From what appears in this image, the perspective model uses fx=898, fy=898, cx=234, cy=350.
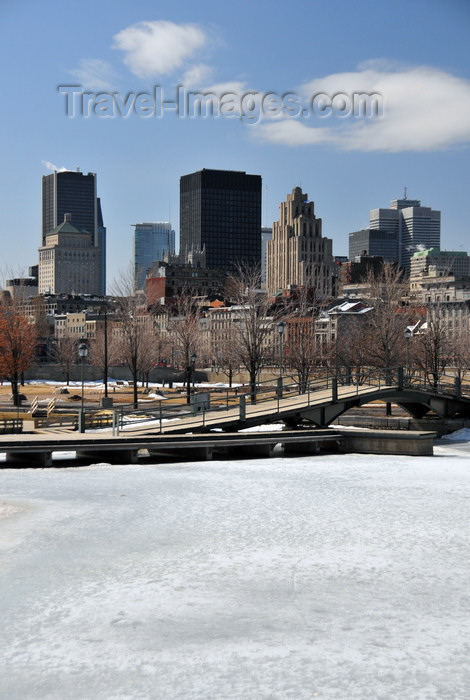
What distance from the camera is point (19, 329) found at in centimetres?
6669

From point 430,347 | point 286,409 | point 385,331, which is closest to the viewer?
point 286,409

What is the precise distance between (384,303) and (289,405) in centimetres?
3415

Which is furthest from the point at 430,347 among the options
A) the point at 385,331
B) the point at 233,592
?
the point at 233,592

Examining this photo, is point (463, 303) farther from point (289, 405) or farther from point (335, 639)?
point (335, 639)

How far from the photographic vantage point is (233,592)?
13.7m

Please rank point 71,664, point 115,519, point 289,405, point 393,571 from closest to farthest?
point 71,664 < point 393,571 < point 115,519 < point 289,405

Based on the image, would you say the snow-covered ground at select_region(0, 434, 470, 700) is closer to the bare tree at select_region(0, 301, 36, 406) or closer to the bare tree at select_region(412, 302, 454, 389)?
the bare tree at select_region(412, 302, 454, 389)

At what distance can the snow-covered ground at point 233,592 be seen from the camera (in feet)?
34.0

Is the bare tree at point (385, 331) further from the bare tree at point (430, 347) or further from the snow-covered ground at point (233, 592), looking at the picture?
the snow-covered ground at point (233, 592)

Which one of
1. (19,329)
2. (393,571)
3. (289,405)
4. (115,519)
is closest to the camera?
(393,571)

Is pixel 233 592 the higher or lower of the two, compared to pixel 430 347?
lower

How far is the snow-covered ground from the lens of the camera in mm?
10359

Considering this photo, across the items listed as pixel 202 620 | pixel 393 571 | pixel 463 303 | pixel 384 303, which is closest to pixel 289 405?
pixel 393 571

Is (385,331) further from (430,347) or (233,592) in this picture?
(233,592)
